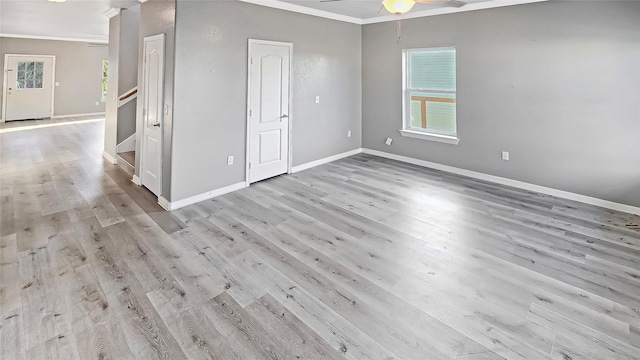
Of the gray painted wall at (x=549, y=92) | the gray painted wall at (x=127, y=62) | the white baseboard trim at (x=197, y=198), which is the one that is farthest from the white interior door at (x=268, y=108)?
the gray painted wall at (x=127, y=62)

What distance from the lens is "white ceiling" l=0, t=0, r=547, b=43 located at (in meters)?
4.75

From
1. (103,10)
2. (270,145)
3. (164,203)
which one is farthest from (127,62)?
(164,203)

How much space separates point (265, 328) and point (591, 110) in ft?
14.9

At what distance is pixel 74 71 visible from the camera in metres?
10.8

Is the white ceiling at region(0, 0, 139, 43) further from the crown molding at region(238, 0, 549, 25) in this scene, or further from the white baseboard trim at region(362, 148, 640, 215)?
the white baseboard trim at region(362, 148, 640, 215)

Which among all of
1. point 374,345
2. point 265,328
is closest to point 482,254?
point 374,345

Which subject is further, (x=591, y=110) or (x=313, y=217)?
(x=591, y=110)

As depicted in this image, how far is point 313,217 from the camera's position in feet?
12.2

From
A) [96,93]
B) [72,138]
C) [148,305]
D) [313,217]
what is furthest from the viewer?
[96,93]

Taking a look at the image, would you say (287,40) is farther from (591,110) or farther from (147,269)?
(591,110)

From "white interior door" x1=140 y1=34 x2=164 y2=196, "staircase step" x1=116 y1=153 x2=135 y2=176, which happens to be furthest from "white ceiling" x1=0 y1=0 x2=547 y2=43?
"staircase step" x1=116 y1=153 x2=135 y2=176

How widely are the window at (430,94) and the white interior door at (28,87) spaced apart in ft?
36.5

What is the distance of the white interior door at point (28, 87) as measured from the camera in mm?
9750

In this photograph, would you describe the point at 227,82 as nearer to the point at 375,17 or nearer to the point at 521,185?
the point at 375,17
